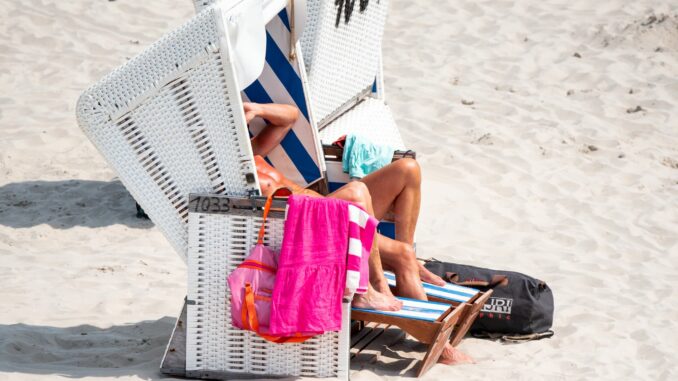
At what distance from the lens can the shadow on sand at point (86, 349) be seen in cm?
421

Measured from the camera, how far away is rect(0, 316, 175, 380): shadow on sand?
421 centimetres

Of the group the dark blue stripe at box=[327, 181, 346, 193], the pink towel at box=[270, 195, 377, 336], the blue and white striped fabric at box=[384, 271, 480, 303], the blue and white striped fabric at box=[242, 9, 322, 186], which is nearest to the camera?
the pink towel at box=[270, 195, 377, 336]

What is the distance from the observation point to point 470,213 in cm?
724

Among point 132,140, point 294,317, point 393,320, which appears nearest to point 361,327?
point 393,320

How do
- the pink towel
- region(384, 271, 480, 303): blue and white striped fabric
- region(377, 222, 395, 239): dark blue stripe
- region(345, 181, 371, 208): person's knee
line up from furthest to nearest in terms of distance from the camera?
region(377, 222, 395, 239): dark blue stripe < region(384, 271, 480, 303): blue and white striped fabric < region(345, 181, 371, 208): person's knee < the pink towel

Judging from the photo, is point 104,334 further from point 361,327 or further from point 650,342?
point 650,342

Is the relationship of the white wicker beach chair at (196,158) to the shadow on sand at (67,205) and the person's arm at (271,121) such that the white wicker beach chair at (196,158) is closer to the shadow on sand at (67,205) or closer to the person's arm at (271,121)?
the person's arm at (271,121)

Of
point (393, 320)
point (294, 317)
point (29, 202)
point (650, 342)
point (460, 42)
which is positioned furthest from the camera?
point (460, 42)

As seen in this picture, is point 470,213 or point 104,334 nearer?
point 104,334

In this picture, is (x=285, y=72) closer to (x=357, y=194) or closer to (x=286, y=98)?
(x=286, y=98)

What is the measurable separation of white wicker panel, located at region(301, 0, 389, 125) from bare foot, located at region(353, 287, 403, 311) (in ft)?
6.30

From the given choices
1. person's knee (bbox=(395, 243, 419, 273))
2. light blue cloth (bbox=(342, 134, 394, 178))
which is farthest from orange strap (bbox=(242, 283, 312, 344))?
light blue cloth (bbox=(342, 134, 394, 178))

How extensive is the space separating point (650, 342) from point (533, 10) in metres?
6.77

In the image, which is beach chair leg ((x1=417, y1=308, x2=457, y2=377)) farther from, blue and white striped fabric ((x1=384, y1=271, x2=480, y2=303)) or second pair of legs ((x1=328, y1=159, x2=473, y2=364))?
blue and white striped fabric ((x1=384, y1=271, x2=480, y2=303))
